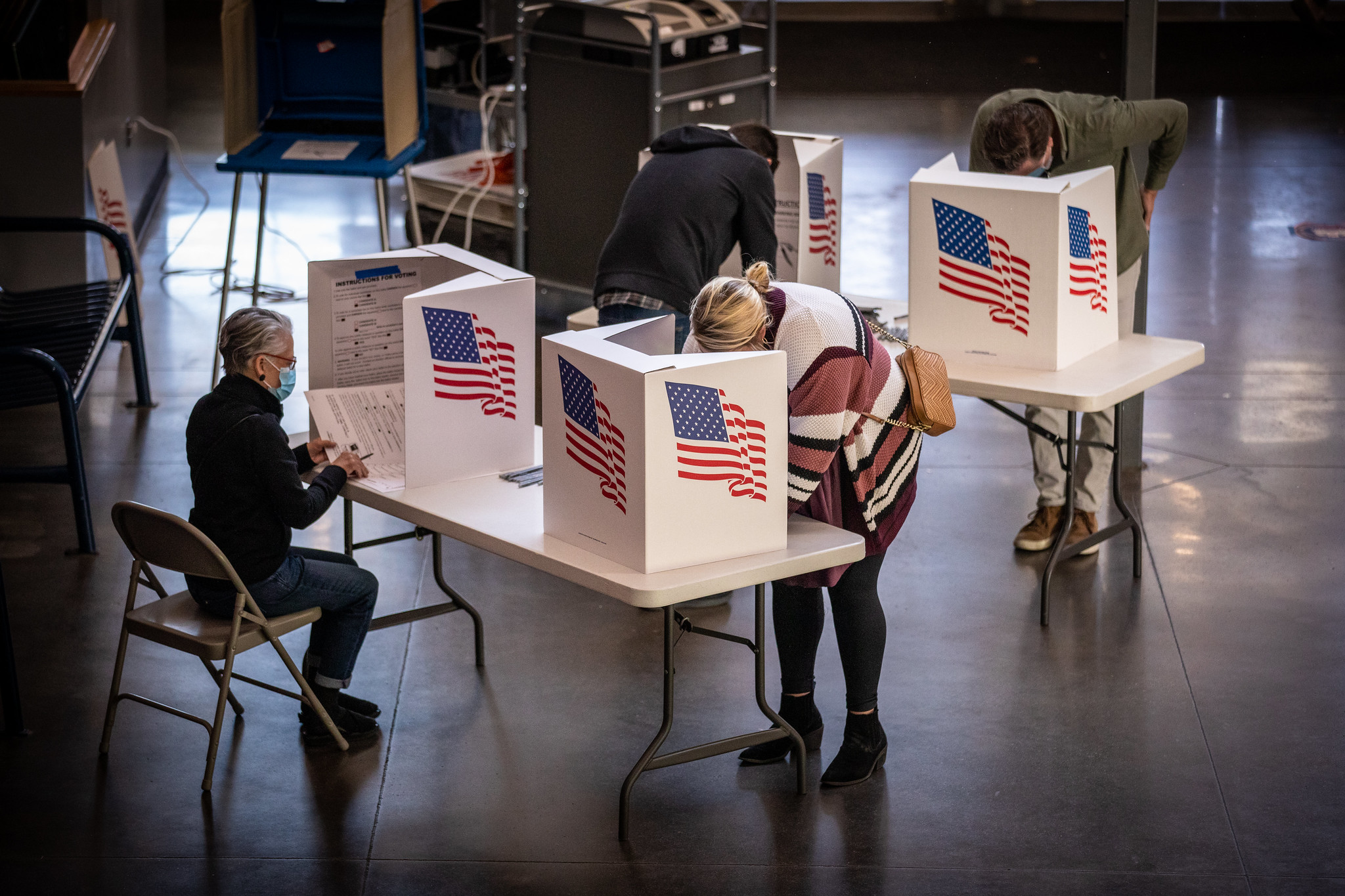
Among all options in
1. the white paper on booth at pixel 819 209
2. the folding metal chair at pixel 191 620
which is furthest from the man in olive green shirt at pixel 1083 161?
the folding metal chair at pixel 191 620

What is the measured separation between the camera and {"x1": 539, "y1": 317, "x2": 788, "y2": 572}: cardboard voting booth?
3.23 m

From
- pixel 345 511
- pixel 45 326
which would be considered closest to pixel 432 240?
pixel 45 326

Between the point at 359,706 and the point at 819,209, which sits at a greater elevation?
the point at 819,209

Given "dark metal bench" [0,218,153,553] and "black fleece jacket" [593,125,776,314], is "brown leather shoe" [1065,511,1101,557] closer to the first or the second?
"black fleece jacket" [593,125,776,314]

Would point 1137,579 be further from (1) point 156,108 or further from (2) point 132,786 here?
(1) point 156,108

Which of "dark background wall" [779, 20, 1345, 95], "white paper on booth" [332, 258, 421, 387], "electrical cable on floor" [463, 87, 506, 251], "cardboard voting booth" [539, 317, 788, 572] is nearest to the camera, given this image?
"cardboard voting booth" [539, 317, 788, 572]

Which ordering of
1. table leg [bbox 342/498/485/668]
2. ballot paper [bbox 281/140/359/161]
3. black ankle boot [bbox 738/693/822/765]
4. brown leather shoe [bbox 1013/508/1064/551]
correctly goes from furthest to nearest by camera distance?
ballot paper [bbox 281/140/359/161] < brown leather shoe [bbox 1013/508/1064/551] < table leg [bbox 342/498/485/668] < black ankle boot [bbox 738/693/822/765]

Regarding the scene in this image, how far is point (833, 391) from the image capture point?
3482 millimetres

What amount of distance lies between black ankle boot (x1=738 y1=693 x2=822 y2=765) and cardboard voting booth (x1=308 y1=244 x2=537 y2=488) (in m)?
0.93

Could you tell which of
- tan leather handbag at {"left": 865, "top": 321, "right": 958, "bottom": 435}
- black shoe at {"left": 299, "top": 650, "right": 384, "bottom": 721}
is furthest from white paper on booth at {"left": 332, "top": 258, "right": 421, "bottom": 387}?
tan leather handbag at {"left": 865, "top": 321, "right": 958, "bottom": 435}

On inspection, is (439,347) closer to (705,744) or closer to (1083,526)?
(705,744)

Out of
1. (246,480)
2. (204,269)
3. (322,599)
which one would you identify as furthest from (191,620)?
(204,269)

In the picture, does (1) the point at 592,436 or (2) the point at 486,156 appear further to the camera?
(2) the point at 486,156

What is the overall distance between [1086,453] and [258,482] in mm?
2836
